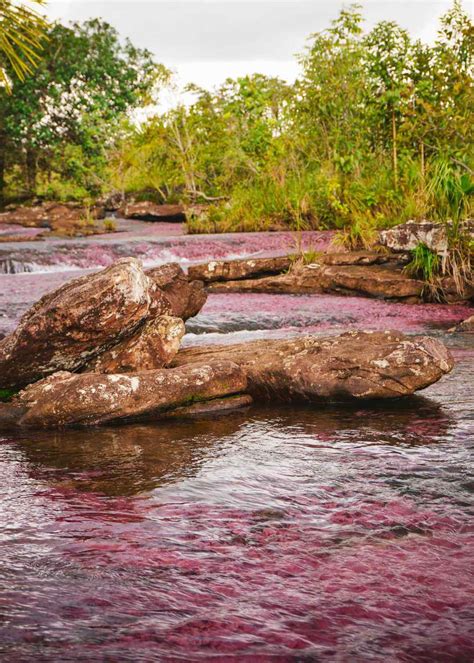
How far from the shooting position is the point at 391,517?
3.89 m

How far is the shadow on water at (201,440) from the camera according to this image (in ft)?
15.7

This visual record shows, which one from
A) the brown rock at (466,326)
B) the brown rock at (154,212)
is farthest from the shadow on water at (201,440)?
the brown rock at (154,212)

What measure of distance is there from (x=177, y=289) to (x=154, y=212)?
23955 millimetres

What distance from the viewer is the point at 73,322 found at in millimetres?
6277

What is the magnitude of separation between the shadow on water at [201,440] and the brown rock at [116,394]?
0.14 m

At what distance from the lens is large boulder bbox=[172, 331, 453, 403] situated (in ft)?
20.9

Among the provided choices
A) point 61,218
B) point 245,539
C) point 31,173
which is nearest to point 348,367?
point 245,539

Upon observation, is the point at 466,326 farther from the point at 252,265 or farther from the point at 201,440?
the point at 201,440

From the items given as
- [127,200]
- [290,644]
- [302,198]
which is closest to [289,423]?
[290,644]

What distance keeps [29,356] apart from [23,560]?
10.6 feet

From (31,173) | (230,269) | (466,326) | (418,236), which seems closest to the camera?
(466,326)

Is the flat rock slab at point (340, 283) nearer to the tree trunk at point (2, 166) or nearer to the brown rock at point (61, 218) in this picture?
the brown rock at point (61, 218)

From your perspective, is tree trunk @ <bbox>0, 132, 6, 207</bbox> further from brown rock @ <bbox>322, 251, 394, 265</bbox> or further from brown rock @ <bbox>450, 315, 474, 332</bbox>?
brown rock @ <bbox>450, 315, 474, 332</bbox>

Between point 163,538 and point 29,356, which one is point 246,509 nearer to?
point 163,538
